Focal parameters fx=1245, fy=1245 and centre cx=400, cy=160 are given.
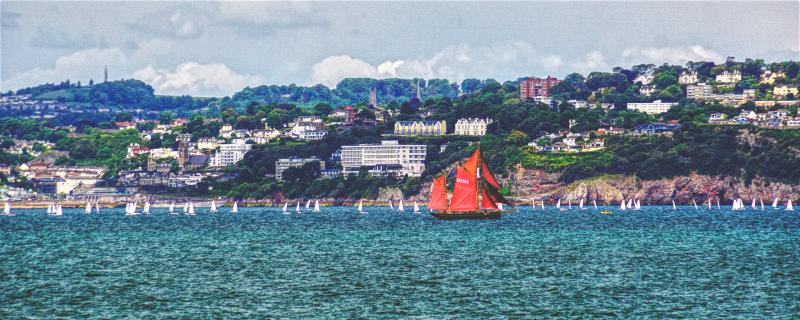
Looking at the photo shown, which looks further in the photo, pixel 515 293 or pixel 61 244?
pixel 61 244

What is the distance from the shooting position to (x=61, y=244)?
8625cm

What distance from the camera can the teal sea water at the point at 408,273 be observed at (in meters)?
46.8

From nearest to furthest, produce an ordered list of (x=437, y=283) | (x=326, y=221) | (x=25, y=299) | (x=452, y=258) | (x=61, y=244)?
1. (x=25, y=299)
2. (x=437, y=283)
3. (x=452, y=258)
4. (x=61, y=244)
5. (x=326, y=221)

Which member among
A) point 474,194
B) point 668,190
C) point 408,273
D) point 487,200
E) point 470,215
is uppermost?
point 668,190

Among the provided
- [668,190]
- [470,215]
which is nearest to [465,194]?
[470,215]

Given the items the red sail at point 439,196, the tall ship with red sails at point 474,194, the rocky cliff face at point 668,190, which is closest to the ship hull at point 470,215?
the tall ship with red sails at point 474,194

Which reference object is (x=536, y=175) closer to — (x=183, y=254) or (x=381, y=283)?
(x=183, y=254)

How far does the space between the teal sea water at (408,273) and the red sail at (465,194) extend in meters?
13.7

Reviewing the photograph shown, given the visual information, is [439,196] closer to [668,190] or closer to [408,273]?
[408,273]

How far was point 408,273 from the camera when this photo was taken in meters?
59.4

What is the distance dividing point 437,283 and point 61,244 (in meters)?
40.3

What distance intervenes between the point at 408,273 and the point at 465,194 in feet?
183

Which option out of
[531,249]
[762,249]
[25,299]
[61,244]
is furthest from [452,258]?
[61,244]

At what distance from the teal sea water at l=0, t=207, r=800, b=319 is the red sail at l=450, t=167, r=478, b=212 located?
541 inches
